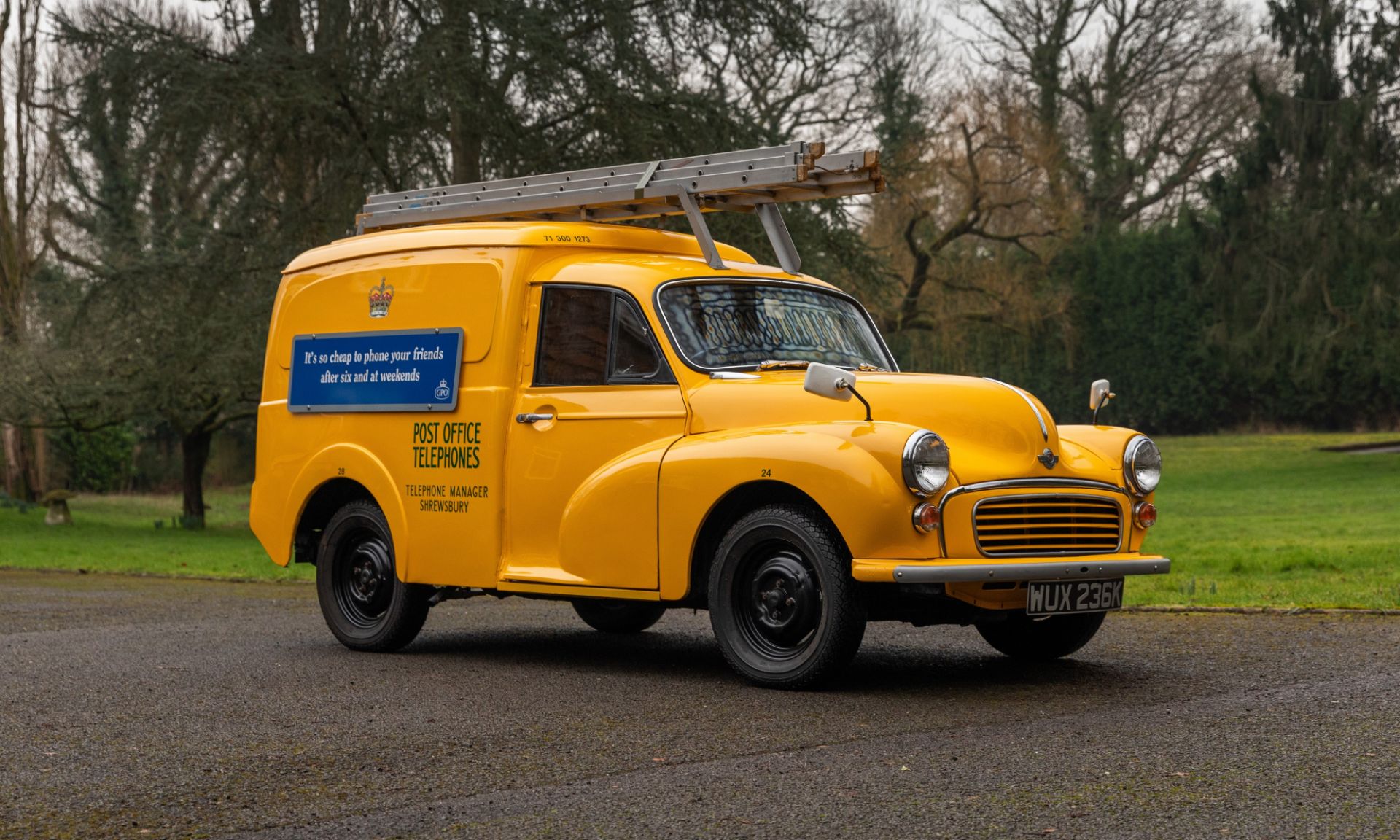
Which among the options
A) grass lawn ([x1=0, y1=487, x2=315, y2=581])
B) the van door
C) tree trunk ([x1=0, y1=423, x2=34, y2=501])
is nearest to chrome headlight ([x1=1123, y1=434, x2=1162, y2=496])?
the van door

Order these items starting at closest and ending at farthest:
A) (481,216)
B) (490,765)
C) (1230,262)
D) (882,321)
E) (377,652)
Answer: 1. (490,765)
2. (377,652)
3. (481,216)
4. (882,321)
5. (1230,262)

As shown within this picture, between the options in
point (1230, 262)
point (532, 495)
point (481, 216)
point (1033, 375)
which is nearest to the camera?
point (532, 495)

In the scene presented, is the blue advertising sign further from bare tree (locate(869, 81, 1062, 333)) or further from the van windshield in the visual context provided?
bare tree (locate(869, 81, 1062, 333))

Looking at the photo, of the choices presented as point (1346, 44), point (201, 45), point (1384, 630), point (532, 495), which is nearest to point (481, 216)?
point (532, 495)

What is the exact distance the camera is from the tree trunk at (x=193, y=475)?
2588cm

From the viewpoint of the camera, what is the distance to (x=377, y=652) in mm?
9492

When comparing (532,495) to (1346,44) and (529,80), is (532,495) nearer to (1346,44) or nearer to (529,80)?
(529,80)

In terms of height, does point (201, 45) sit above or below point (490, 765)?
above

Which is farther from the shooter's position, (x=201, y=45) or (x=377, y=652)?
(x=201, y=45)

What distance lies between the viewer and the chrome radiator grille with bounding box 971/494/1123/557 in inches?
288

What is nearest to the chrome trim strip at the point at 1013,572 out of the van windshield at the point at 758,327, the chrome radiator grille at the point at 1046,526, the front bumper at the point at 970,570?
the front bumper at the point at 970,570

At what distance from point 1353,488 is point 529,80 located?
14.9m

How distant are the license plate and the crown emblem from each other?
13.4 feet

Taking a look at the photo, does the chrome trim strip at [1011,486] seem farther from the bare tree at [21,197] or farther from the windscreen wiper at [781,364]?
the bare tree at [21,197]
